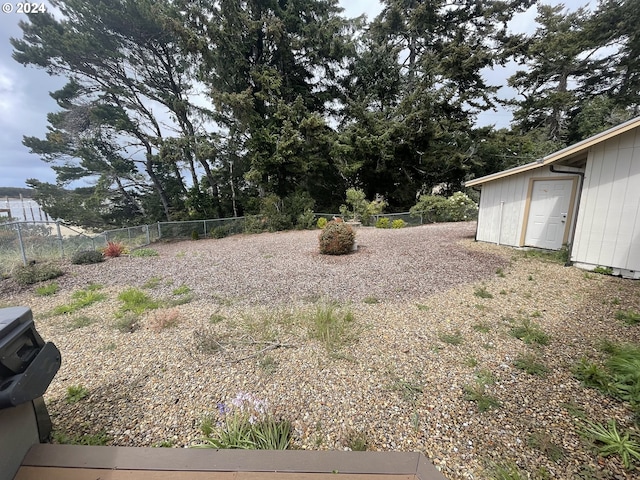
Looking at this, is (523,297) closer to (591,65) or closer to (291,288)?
(291,288)

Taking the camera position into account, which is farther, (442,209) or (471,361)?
(442,209)

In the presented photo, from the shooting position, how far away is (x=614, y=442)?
163cm

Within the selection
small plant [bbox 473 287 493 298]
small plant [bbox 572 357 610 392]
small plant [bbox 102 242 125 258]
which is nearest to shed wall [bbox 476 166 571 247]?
small plant [bbox 473 287 493 298]

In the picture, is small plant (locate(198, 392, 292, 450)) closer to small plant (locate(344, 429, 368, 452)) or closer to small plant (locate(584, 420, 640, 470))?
small plant (locate(344, 429, 368, 452))

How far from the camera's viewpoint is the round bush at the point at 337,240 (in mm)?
7215

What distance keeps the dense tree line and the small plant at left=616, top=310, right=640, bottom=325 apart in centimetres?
1259

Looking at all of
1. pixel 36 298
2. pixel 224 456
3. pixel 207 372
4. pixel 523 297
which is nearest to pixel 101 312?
pixel 36 298

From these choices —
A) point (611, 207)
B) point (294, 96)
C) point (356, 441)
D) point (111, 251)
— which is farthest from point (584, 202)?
point (294, 96)

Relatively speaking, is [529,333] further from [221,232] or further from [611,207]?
[221,232]

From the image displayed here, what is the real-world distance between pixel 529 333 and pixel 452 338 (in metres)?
0.91

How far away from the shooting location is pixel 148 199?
677 inches

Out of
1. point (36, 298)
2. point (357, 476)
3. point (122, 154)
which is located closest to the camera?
point (357, 476)

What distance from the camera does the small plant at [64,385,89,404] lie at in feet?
7.30

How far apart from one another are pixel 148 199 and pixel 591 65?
30.0 meters
